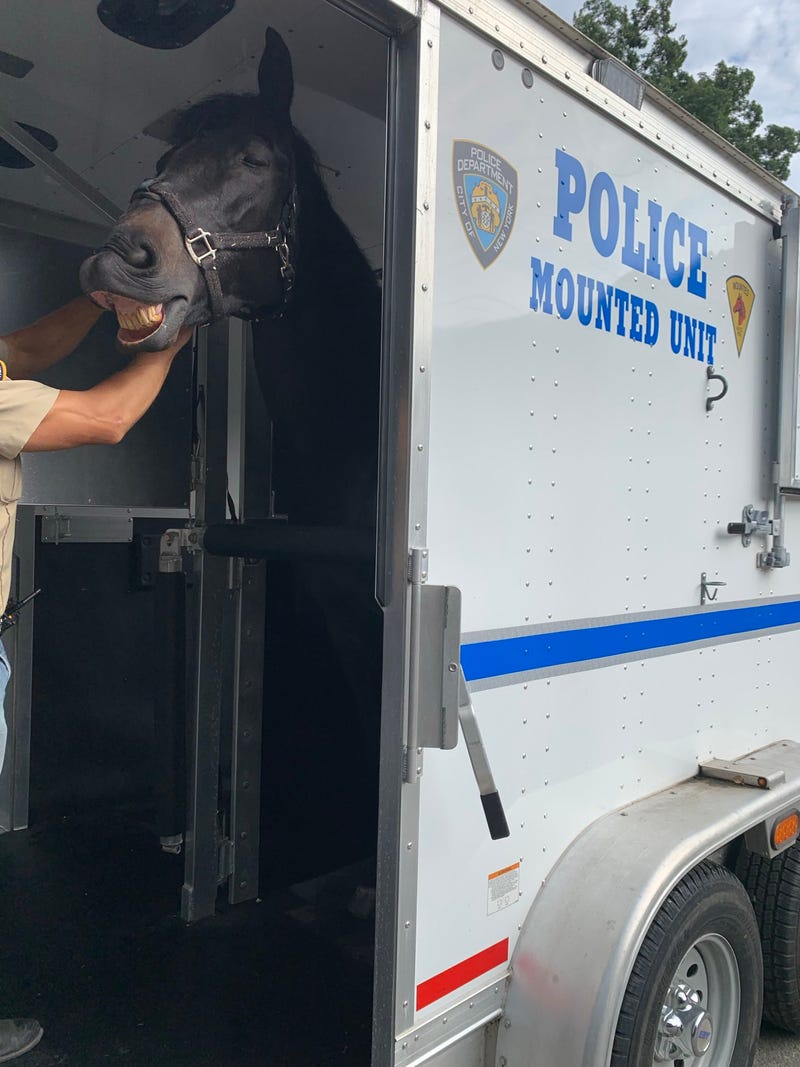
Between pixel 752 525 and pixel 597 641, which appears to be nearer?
pixel 597 641

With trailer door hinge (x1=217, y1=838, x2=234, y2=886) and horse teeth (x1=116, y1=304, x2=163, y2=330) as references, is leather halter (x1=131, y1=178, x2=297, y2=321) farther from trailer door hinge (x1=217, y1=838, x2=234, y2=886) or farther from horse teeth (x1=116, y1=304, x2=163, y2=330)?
trailer door hinge (x1=217, y1=838, x2=234, y2=886)

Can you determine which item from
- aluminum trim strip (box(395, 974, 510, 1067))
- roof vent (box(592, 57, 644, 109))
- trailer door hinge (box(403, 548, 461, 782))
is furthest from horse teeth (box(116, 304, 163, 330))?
aluminum trim strip (box(395, 974, 510, 1067))

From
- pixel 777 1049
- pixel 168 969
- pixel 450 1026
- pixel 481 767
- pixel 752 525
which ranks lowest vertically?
pixel 777 1049

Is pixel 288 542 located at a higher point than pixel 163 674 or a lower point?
higher

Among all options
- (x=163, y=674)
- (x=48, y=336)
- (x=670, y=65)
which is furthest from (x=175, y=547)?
(x=670, y=65)

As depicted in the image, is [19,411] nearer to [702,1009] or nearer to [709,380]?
[709,380]

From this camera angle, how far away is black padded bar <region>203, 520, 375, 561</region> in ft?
7.88

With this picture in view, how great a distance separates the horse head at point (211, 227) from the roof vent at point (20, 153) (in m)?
0.58

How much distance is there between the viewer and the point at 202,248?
1852 mm

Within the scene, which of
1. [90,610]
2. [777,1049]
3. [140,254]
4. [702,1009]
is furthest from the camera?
[90,610]

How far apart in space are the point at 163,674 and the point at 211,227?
6.36ft

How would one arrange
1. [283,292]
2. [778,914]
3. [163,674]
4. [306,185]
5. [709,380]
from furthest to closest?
[163,674] → [778,914] → [709,380] → [306,185] → [283,292]

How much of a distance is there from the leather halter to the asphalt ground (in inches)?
107

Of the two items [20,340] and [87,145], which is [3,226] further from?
[20,340]
